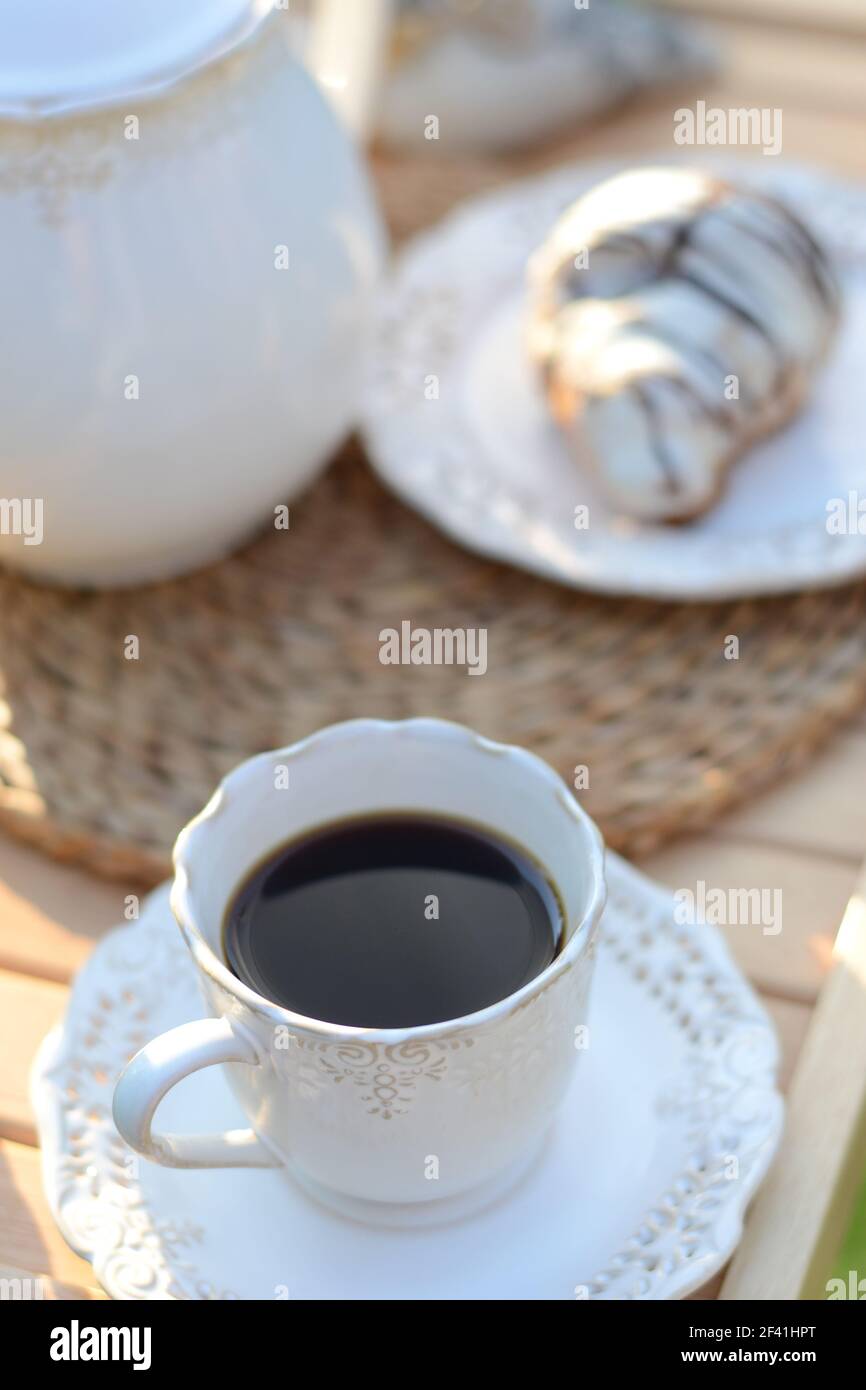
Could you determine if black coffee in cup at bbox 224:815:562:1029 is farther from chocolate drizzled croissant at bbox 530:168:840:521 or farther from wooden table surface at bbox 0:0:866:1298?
chocolate drizzled croissant at bbox 530:168:840:521

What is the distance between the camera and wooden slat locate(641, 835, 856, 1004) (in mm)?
680

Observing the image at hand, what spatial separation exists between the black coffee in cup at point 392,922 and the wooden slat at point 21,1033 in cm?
15

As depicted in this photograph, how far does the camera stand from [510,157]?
1.22 meters

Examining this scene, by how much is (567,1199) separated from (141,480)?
39 centimetres

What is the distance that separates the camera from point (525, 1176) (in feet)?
1.89

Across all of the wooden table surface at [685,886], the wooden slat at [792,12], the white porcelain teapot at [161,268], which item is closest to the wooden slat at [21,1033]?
the wooden table surface at [685,886]

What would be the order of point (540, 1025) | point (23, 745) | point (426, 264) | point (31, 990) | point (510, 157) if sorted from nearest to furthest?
point (540, 1025), point (31, 990), point (23, 745), point (426, 264), point (510, 157)

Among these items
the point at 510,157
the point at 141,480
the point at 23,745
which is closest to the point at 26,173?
the point at 141,480

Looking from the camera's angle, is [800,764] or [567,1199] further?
[800,764]

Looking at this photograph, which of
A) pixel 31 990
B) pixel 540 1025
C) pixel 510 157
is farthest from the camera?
pixel 510 157

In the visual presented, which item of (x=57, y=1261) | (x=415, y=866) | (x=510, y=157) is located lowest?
(x=57, y=1261)

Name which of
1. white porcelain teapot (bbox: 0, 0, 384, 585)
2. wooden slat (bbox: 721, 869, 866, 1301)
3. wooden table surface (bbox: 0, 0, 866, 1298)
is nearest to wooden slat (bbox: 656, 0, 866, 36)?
white porcelain teapot (bbox: 0, 0, 384, 585)

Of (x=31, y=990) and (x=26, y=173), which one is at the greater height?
(x=26, y=173)

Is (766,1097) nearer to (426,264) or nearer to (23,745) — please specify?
(23,745)
